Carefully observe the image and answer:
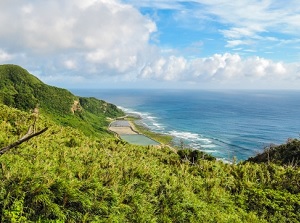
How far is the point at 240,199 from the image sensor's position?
56.8ft

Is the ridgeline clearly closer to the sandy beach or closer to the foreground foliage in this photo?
the foreground foliage

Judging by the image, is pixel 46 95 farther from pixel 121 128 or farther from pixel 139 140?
pixel 139 140

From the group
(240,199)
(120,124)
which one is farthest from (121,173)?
(120,124)

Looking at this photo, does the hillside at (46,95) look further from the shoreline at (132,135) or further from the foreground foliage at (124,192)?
the foreground foliage at (124,192)

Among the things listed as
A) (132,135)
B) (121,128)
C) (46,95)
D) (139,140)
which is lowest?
(139,140)

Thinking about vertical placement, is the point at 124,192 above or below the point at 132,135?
above

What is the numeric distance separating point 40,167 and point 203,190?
32.2 feet

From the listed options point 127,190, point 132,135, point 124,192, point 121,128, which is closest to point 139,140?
point 132,135

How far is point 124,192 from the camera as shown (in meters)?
11.0

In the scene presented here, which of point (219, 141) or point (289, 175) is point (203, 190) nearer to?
point (289, 175)

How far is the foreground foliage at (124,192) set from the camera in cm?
848


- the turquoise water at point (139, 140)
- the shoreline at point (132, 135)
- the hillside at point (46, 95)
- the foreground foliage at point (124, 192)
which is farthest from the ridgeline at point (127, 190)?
the hillside at point (46, 95)

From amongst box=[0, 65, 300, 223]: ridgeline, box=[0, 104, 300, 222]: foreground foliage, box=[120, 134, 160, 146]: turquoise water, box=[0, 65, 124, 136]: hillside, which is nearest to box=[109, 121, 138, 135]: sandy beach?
box=[0, 65, 124, 136]: hillside

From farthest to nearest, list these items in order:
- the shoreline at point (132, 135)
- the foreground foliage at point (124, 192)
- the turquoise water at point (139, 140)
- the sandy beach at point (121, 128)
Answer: the sandy beach at point (121, 128)
the shoreline at point (132, 135)
the turquoise water at point (139, 140)
the foreground foliage at point (124, 192)
